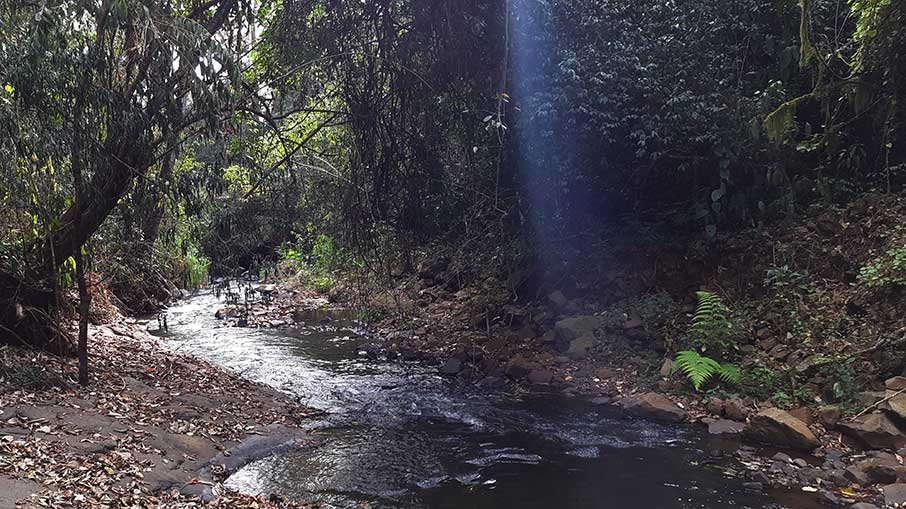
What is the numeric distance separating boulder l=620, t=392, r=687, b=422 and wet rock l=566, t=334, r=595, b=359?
5.88 ft

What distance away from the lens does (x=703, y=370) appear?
859cm

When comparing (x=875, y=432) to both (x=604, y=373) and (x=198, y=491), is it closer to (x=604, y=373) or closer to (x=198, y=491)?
(x=604, y=373)

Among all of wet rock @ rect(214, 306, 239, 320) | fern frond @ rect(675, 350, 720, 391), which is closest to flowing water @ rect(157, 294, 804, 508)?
fern frond @ rect(675, 350, 720, 391)

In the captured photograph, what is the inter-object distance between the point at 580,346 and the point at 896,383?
4.75 meters

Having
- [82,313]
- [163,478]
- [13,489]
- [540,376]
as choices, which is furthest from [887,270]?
[82,313]

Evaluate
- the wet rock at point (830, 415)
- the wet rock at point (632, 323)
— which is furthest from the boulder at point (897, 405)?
the wet rock at point (632, 323)

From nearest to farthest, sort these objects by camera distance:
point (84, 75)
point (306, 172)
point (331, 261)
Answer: point (84, 75), point (306, 172), point (331, 261)

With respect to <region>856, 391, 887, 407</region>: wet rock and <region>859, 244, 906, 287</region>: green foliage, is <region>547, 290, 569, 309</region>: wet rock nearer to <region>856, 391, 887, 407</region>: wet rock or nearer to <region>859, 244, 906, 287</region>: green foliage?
<region>859, 244, 906, 287</region>: green foliage

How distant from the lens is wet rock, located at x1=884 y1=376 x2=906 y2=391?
22.7 ft

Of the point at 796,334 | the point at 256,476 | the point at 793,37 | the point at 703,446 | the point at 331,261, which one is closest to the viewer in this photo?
the point at 256,476

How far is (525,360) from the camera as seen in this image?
1082 centimetres

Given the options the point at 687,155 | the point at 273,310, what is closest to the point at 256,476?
the point at 687,155

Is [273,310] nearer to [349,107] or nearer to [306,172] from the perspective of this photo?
[306,172]

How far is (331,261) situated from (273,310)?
5.39m
